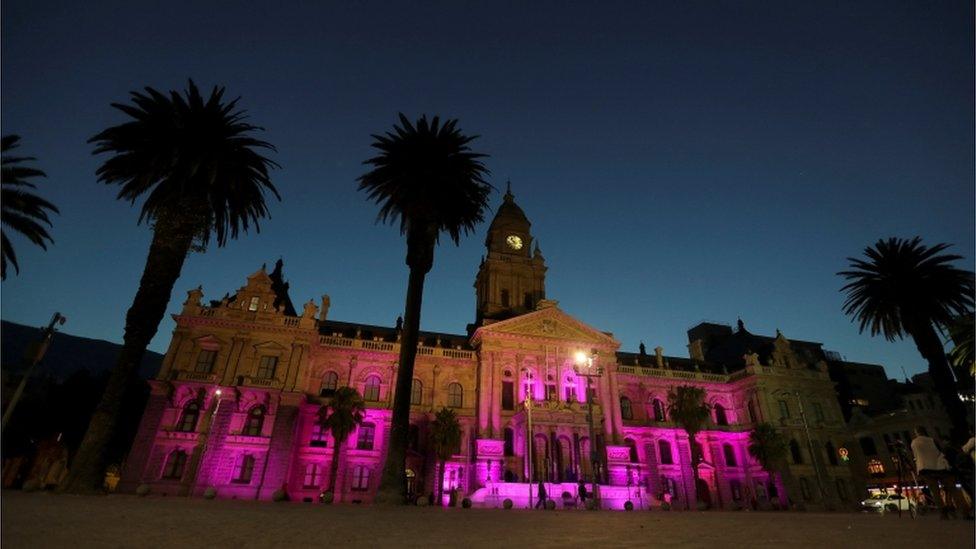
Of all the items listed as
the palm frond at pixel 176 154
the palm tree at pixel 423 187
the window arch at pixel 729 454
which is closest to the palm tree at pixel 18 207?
the palm frond at pixel 176 154

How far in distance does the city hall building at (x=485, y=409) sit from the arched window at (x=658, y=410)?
32 centimetres

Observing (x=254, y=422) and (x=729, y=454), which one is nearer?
(x=254, y=422)

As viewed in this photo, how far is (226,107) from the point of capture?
77.3 ft

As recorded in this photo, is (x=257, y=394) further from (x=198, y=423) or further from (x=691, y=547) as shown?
(x=691, y=547)

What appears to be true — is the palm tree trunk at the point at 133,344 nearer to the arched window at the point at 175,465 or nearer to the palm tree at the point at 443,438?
the arched window at the point at 175,465

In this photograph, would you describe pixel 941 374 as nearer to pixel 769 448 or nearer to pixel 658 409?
pixel 769 448

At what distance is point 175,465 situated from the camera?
114 feet

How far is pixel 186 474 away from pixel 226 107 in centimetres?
2674

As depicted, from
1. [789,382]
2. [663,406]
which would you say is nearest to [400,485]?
[663,406]

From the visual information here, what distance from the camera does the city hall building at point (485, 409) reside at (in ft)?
117

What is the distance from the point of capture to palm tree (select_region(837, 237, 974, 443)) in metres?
31.2

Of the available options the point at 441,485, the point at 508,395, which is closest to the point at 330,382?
the point at 441,485

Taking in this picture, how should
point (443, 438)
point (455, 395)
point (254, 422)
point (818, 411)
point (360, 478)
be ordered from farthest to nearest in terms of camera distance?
point (818, 411) → point (455, 395) → point (360, 478) → point (254, 422) → point (443, 438)

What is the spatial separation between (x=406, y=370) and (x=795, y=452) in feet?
150
